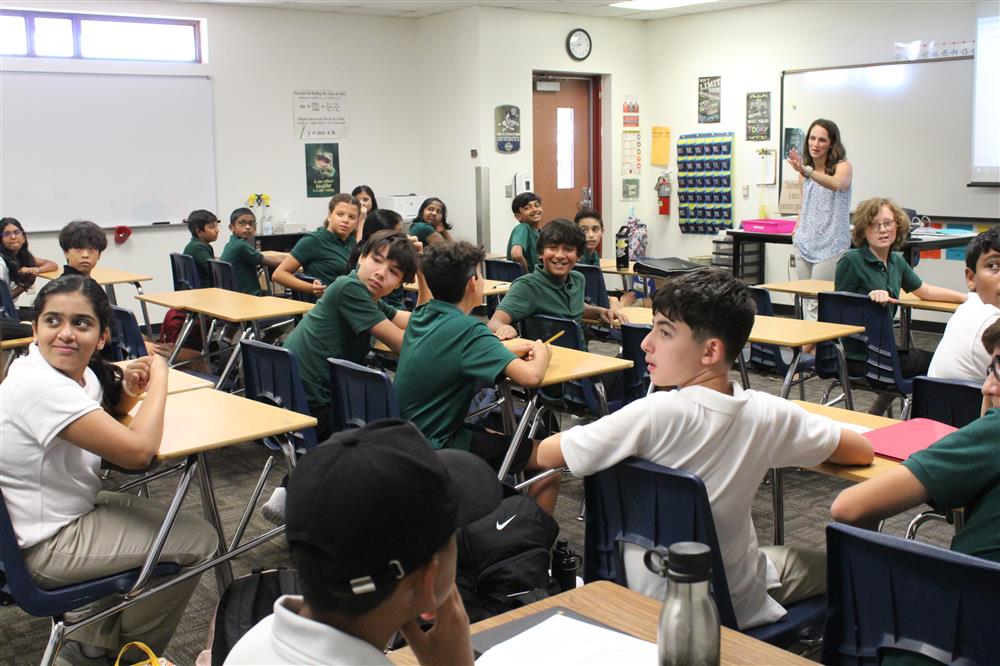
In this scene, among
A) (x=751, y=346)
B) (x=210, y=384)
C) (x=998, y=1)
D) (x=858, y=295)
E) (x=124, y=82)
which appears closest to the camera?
(x=210, y=384)

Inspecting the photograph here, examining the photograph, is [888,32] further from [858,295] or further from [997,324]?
[997,324]

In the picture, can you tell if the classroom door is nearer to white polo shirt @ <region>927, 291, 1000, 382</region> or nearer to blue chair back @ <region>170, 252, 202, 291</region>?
blue chair back @ <region>170, 252, 202, 291</region>

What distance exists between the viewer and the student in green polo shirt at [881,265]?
470 cm

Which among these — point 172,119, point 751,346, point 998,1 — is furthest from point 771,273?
point 172,119

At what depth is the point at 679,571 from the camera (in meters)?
1.16

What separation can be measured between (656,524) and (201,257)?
5617mm

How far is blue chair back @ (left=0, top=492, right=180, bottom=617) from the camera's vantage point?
225cm

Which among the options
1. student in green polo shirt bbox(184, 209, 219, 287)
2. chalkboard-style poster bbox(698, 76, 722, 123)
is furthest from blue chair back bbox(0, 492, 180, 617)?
chalkboard-style poster bbox(698, 76, 722, 123)

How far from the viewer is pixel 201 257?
22.7ft

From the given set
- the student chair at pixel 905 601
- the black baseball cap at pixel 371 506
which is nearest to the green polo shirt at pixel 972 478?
the student chair at pixel 905 601

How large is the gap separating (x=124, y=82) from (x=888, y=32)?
630cm

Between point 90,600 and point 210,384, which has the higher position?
point 210,384

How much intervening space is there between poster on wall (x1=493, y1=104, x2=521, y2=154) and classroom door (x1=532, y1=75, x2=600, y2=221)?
42 centimetres

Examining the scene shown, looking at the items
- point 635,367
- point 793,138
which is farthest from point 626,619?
point 793,138
